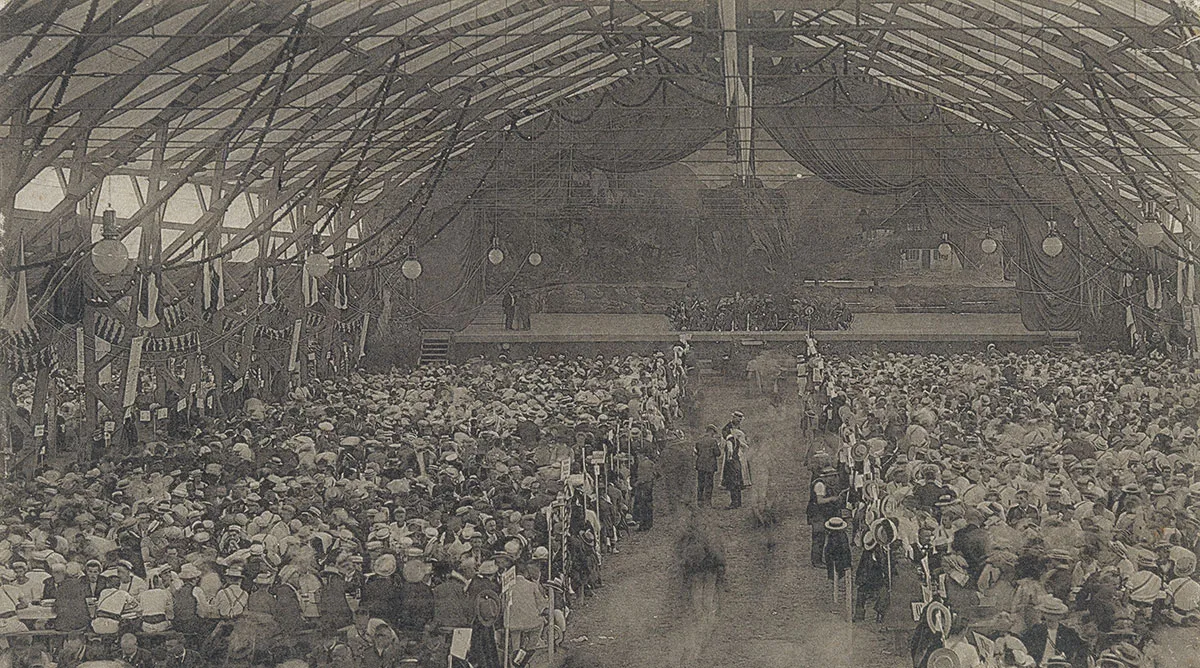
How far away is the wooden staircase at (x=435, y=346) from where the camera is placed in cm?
1975

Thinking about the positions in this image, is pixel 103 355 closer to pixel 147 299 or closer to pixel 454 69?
pixel 147 299

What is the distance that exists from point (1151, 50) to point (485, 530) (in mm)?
9991

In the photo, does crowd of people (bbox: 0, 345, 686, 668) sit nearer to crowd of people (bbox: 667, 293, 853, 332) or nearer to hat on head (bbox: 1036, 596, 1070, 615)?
crowd of people (bbox: 667, 293, 853, 332)

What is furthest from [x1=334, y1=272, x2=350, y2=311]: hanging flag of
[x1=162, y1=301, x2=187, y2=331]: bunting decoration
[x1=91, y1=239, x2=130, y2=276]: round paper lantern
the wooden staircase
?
[x1=91, y1=239, x2=130, y2=276]: round paper lantern

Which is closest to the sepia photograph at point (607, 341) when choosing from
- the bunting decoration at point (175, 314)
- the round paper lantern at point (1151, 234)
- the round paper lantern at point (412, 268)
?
the round paper lantern at point (1151, 234)

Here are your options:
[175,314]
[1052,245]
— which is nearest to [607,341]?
[1052,245]

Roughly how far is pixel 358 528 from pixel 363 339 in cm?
821

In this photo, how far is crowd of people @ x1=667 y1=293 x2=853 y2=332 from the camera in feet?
58.0

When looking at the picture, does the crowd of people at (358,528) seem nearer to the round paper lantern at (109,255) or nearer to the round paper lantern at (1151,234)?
the round paper lantern at (109,255)

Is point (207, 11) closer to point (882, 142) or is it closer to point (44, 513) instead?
point (44, 513)

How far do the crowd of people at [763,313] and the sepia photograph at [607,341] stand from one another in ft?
0.15

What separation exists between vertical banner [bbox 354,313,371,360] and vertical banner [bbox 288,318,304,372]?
1145mm

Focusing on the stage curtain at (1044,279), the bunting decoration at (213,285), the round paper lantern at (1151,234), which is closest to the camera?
the round paper lantern at (1151,234)

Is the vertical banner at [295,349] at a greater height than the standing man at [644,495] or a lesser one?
greater
